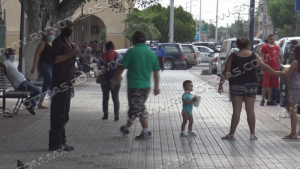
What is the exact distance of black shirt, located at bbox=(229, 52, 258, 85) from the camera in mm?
10266

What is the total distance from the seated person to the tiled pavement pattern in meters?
0.49

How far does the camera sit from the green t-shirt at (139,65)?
9688 mm

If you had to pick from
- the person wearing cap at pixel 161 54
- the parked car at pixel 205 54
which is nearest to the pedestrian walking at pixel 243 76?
the person wearing cap at pixel 161 54

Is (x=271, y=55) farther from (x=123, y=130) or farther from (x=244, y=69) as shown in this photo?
(x=123, y=130)

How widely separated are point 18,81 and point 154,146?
184 inches

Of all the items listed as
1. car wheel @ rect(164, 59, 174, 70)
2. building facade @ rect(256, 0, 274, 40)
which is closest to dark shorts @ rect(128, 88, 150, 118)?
car wheel @ rect(164, 59, 174, 70)

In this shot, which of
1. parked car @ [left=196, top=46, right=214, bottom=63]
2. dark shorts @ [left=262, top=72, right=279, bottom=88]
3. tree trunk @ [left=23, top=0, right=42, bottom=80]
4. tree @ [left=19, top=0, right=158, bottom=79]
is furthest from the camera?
parked car @ [left=196, top=46, right=214, bottom=63]

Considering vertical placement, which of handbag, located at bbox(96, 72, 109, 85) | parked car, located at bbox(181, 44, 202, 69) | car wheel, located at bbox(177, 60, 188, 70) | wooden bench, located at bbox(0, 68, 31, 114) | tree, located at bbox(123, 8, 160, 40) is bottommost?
car wheel, located at bbox(177, 60, 188, 70)

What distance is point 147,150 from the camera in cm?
924

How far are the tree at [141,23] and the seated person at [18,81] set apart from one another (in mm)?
39715

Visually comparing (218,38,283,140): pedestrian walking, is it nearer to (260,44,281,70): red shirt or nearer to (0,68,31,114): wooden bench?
(0,68,31,114): wooden bench

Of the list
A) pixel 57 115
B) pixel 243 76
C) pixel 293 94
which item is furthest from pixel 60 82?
pixel 293 94

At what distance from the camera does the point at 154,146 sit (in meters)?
9.62

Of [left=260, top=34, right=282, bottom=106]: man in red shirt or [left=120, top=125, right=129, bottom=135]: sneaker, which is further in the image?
[left=260, top=34, right=282, bottom=106]: man in red shirt
